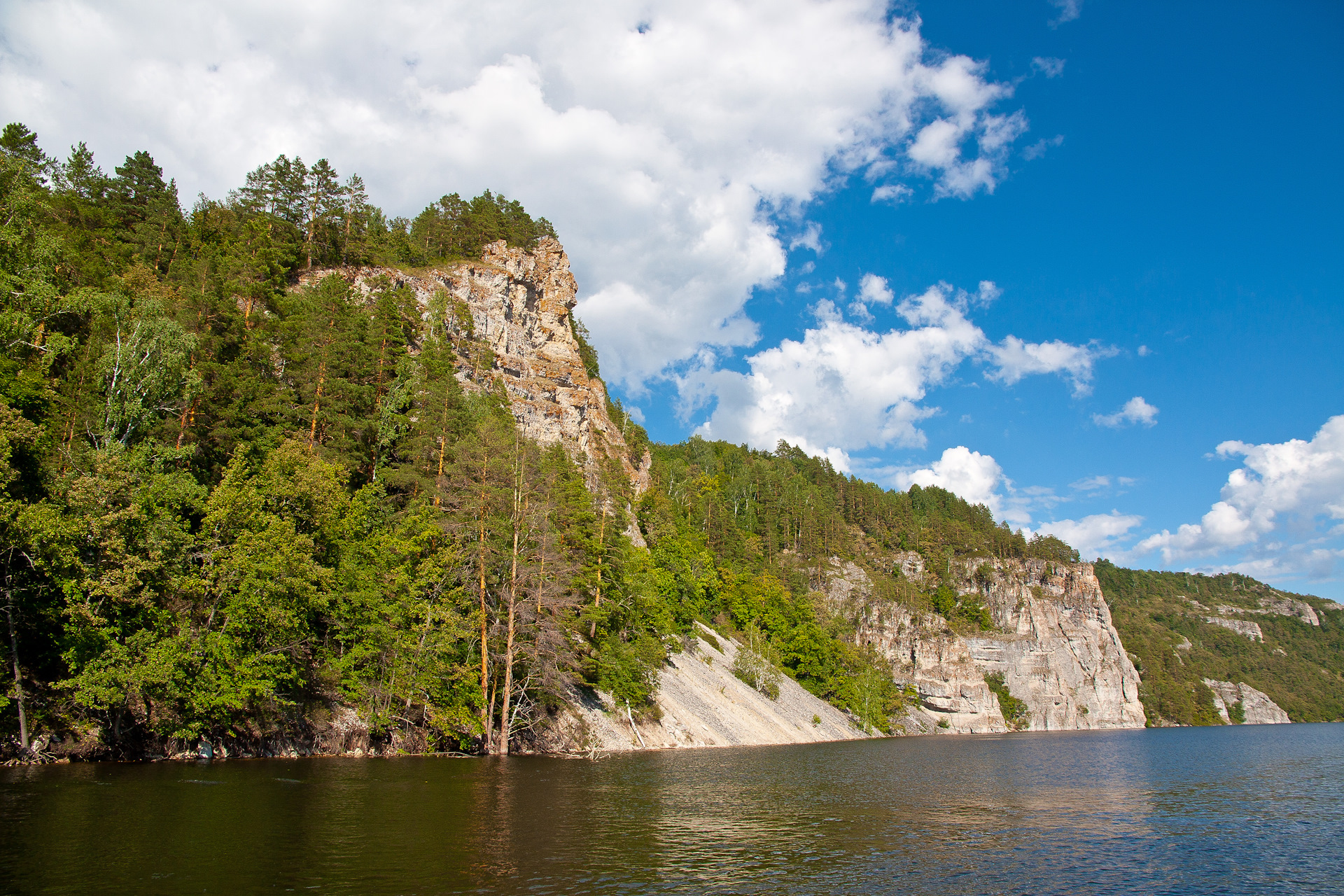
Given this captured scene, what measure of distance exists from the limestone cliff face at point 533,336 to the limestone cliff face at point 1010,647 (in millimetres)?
60474

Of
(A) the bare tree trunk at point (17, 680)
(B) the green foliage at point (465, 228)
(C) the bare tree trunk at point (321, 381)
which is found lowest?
(A) the bare tree trunk at point (17, 680)

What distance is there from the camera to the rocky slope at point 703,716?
48594 mm

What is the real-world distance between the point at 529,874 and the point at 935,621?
134m

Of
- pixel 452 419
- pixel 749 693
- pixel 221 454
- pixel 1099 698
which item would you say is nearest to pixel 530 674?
pixel 452 419

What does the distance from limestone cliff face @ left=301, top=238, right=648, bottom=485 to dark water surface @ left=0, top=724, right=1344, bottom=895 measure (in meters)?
55.2

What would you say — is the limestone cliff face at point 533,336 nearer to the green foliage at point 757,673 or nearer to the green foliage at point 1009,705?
the green foliage at point 757,673

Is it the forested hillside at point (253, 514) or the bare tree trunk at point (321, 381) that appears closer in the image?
the forested hillside at point (253, 514)

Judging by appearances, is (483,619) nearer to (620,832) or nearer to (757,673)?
(620,832)

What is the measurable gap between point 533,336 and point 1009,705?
115534 millimetres

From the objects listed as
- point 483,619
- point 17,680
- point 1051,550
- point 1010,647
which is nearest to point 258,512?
point 17,680

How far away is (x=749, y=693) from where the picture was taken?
240ft

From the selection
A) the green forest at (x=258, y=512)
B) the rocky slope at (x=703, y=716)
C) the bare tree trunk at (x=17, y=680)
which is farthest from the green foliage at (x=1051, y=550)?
the bare tree trunk at (x=17, y=680)

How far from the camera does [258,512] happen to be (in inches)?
1367

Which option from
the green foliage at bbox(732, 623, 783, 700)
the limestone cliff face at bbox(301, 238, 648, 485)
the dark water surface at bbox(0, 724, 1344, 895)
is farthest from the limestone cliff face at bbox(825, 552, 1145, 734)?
the dark water surface at bbox(0, 724, 1344, 895)
